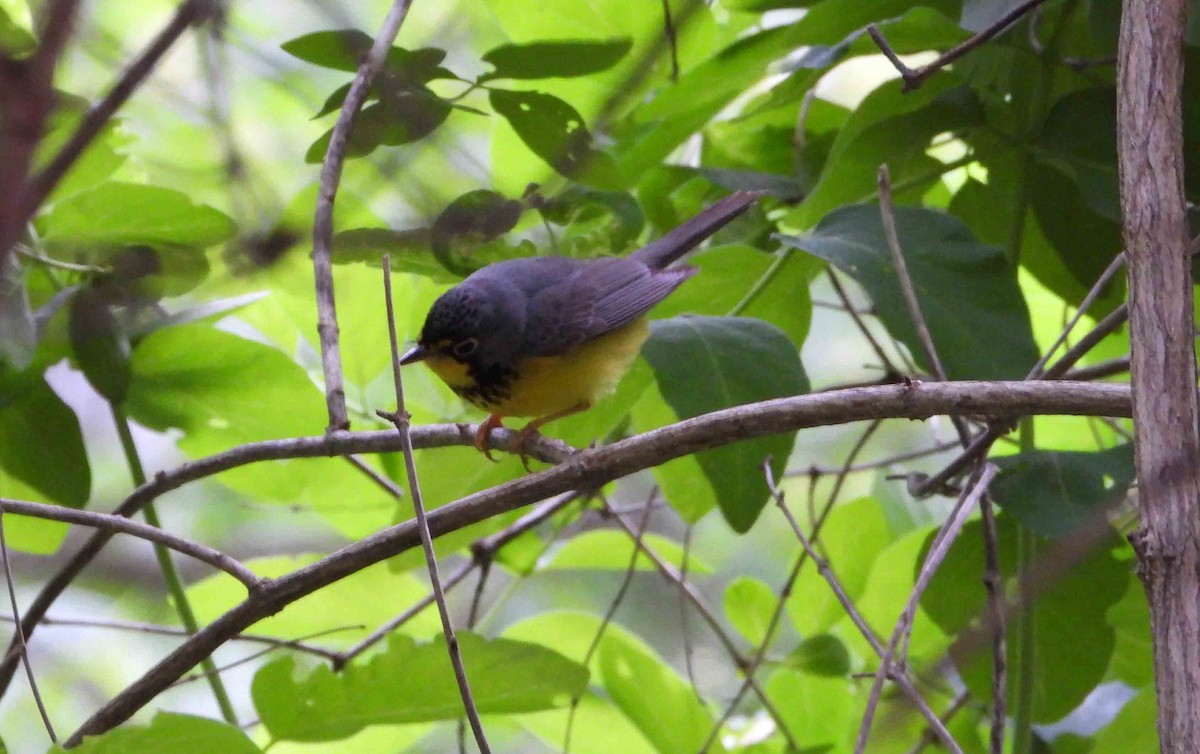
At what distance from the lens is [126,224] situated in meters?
2.45

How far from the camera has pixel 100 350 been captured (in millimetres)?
2465

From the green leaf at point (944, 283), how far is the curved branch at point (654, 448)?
0.46m

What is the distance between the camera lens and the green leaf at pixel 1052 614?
242 centimetres

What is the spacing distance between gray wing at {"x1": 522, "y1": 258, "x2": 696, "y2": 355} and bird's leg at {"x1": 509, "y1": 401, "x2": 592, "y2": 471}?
0.86ft

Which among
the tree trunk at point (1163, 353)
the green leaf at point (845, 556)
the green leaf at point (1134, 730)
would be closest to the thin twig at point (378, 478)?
the green leaf at point (845, 556)

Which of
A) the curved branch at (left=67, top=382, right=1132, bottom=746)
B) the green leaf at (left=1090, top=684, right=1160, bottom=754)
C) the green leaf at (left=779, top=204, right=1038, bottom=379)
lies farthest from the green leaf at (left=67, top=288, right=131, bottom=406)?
the green leaf at (left=1090, top=684, right=1160, bottom=754)

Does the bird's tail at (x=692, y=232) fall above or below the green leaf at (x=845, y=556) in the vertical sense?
above

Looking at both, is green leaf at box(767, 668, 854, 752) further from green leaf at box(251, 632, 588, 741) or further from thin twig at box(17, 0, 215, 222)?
thin twig at box(17, 0, 215, 222)

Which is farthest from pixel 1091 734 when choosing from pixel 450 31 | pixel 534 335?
pixel 450 31

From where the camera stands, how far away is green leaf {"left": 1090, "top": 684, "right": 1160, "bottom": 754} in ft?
7.82

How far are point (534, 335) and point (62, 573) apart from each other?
4.21ft

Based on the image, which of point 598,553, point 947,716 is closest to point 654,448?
point 947,716

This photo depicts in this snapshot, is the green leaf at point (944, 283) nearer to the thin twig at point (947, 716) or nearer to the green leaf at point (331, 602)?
the thin twig at point (947, 716)

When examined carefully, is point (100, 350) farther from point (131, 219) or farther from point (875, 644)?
point (875, 644)
